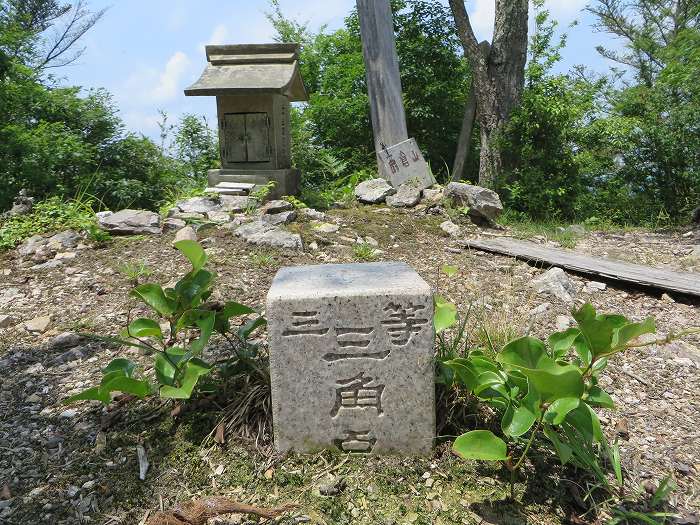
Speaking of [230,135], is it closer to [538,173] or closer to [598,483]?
[538,173]

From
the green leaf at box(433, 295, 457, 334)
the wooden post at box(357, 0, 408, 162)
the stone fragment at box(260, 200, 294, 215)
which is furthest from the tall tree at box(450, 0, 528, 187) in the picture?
the green leaf at box(433, 295, 457, 334)

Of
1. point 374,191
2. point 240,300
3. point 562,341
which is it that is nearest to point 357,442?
point 562,341

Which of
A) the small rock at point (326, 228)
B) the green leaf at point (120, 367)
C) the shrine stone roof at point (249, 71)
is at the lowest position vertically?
the green leaf at point (120, 367)

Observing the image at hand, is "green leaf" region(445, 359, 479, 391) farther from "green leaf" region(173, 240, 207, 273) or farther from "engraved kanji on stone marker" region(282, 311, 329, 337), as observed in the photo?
"green leaf" region(173, 240, 207, 273)

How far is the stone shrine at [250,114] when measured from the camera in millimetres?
6362

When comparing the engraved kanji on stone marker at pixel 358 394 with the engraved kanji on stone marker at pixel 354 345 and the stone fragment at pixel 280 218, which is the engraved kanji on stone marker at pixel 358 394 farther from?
the stone fragment at pixel 280 218

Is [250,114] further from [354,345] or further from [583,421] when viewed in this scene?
[583,421]

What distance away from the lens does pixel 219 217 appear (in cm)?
544

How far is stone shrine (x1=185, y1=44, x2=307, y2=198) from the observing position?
636cm

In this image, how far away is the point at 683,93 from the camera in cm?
832

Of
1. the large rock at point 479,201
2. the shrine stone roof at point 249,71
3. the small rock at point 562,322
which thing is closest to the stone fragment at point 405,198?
the large rock at point 479,201

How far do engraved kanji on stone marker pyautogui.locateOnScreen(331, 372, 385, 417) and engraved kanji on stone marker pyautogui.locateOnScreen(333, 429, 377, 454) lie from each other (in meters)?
0.11

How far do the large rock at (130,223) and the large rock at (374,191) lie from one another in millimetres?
2438

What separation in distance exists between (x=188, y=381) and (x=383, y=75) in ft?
21.5
